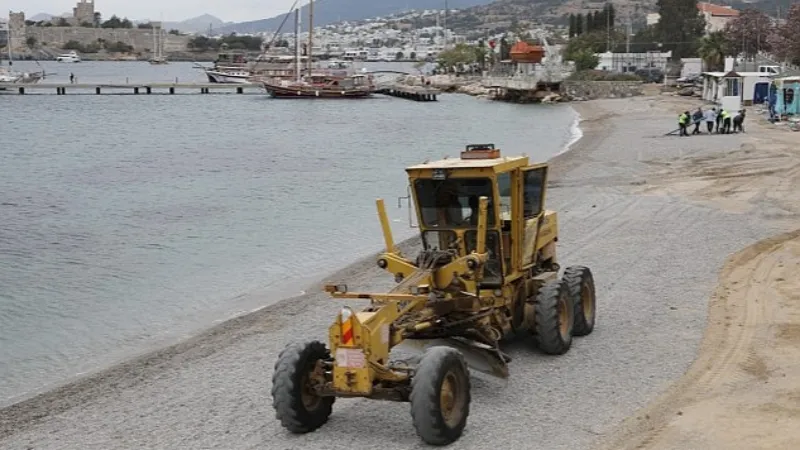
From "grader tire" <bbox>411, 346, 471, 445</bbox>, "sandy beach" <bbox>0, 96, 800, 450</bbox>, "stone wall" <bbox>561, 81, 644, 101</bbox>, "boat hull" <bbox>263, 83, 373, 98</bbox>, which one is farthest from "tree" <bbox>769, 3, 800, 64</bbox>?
"grader tire" <bbox>411, 346, 471, 445</bbox>

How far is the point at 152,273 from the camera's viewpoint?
25391mm

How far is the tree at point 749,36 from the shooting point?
97.1 meters

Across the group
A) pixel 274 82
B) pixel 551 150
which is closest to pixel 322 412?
pixel 551 150

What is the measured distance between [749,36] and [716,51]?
5.21 meters

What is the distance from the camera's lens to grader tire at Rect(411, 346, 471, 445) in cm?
1029

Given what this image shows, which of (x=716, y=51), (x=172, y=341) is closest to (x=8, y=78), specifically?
(x=716, y=51)

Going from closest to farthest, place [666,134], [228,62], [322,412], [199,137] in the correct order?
1. [322,412]
2. [666,134]
3. [199,137]
4. [228,62]

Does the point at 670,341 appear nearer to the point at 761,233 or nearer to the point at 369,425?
the point at 369,425

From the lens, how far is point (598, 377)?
1309 cm

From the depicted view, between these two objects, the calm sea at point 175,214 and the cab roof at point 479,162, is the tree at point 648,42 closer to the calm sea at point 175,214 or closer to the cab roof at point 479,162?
the calm sea at point 175,214

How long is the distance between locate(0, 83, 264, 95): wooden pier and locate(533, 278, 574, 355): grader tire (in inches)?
4389

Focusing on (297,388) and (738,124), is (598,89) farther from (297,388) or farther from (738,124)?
(297,388)

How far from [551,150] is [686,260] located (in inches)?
1314

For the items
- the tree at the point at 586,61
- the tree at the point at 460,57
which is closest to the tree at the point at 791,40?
the tree at the point at 586,61
